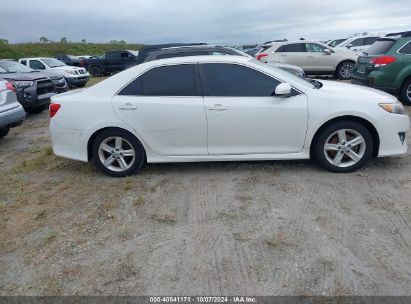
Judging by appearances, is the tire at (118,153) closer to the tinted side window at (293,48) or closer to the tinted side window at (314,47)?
the tinted side window at (293,48)

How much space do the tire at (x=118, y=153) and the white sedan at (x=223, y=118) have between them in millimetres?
13

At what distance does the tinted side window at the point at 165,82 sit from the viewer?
15.0ft

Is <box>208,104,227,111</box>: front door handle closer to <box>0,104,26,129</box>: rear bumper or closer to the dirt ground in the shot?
the dirt ground

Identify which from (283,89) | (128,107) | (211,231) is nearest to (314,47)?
(283,89)

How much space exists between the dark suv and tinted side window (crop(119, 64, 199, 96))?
5718mm

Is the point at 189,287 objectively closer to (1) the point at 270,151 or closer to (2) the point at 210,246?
(2) the point at 210,246

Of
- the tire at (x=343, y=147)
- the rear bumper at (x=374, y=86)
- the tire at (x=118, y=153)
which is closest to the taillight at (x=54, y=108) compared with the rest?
the tire at (x=118, y=153)

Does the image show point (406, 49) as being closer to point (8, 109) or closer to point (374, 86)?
point (374, 86)

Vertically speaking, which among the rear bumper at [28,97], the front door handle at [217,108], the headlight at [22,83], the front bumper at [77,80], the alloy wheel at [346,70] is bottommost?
the front bumper at [77,80]

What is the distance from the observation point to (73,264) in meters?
2.96

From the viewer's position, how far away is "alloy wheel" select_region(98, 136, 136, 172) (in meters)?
4.68

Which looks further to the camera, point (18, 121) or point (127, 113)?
point (18, 121)

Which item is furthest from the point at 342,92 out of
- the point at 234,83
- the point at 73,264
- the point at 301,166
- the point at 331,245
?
the point at 73,264

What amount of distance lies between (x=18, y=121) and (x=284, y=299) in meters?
6.22
